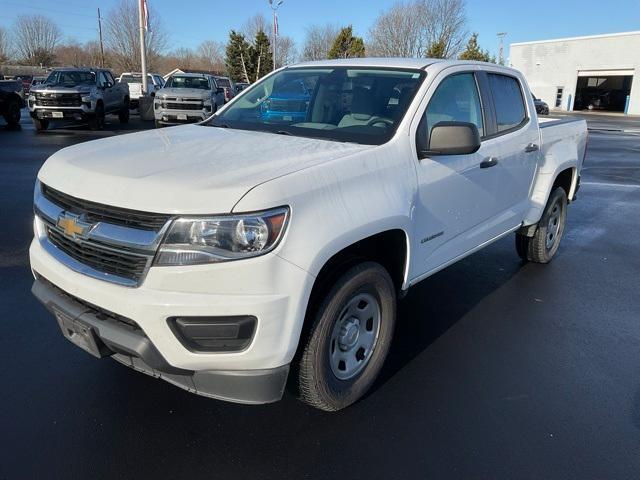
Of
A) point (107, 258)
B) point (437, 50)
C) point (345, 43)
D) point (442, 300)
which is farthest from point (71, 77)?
point (345, 43)

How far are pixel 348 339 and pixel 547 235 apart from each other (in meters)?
3.39

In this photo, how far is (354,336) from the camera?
2996 mm

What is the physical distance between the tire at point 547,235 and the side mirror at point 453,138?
99.3 inches

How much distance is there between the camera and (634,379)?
343 centimetres

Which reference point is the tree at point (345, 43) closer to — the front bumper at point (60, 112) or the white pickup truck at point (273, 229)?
the front bumper at point (60, 112)

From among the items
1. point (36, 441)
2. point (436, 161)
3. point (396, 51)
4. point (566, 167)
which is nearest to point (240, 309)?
point (36, 441)

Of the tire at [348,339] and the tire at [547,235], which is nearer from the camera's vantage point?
the tire at [348,339]

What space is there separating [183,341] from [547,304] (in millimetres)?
3450

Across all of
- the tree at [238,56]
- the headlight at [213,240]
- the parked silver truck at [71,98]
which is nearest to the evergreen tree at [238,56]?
the tree at [238,56]

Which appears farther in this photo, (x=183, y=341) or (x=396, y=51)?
(x=396, y=51)

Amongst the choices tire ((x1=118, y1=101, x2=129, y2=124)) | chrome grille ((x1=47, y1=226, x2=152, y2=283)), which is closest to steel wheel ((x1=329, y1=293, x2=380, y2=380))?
chrome grille ((x1=47, y1=226, x2=152, y2=283))

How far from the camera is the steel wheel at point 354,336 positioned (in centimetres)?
287

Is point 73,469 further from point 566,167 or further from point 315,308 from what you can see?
point 566,167

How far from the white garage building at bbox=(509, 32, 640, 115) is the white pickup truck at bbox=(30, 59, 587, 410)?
53524 mm
